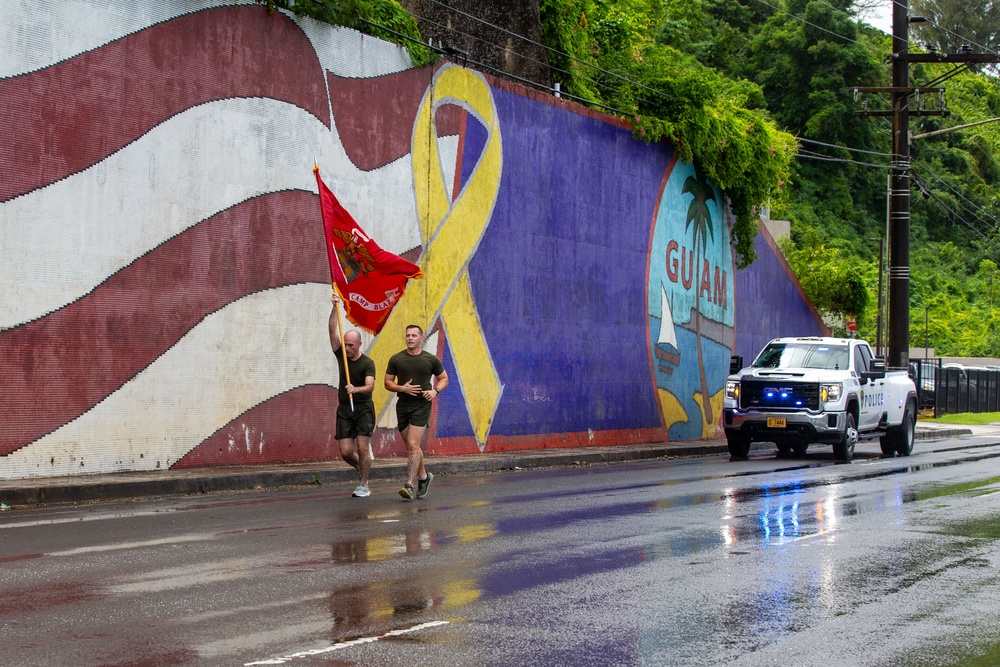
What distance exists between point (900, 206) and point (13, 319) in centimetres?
2522

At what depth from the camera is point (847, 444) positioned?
23.0m

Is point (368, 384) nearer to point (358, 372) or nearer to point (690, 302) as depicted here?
point (358, 372)

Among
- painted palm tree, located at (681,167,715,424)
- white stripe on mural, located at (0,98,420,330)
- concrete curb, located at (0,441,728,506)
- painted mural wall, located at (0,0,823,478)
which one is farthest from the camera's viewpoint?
painted palm tree, located at (681,167,715,424)

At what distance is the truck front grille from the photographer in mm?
22906

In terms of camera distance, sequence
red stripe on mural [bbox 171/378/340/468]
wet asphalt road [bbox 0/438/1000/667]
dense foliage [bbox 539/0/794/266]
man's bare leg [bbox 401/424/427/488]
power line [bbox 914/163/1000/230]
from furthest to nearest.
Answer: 1. power line [bbox 914/163/1000/230]
2. dense foliage [bbox 539/0/794/266]
3. red stripe on mural [bbox 171/378/340/468]
4. man's bare leg [bbox 401/424/427/488]
5. wet asphalt road [bbox 0/438/1000/667]

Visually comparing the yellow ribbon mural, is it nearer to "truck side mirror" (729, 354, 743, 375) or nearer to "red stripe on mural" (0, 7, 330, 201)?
"red stripe on mural" (0, 7, 330, 201)

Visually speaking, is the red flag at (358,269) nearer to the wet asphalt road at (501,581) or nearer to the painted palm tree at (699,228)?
the wet asphalt road at (501,581)

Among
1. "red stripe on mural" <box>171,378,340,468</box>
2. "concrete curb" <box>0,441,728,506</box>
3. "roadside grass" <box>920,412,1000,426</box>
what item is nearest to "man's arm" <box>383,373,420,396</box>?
"concrete curb" <box>0,441,728,506</box>

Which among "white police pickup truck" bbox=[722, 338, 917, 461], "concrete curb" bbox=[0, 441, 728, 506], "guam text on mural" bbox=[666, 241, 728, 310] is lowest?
"concrete curb" bbox=[0, 441, 728, 506]

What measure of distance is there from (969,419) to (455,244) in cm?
3248

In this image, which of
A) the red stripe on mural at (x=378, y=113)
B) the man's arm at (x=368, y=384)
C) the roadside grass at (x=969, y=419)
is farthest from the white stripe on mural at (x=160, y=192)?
the roadside grass at (x=969, y=419)

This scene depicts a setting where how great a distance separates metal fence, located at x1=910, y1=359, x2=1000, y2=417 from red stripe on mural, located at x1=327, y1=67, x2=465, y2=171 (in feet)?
92.9

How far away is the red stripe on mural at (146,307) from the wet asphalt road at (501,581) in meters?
2.01

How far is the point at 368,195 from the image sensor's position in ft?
65.6
